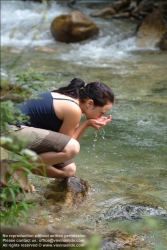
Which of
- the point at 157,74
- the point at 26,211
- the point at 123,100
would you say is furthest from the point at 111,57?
the point at 26,211

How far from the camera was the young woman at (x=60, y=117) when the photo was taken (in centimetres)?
361

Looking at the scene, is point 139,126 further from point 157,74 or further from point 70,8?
point 70,8

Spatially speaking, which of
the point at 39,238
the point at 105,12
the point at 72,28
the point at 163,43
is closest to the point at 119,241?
the point at 39,238

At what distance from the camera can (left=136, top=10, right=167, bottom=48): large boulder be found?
11980mm

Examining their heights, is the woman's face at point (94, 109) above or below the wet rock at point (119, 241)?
above

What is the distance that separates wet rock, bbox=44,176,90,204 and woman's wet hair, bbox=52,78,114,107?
2.32 feet

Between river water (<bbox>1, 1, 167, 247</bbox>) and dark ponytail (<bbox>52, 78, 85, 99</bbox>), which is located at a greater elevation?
dark ponytail (<bbox>52, 78, 85, 99</bbox>)

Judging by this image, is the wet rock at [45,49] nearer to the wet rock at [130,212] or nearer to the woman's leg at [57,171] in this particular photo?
the woman's leg at [57,171]

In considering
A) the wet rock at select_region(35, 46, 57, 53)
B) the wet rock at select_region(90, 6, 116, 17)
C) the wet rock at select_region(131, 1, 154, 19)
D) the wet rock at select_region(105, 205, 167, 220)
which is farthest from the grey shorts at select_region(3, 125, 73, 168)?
the wet rock at select_region(90, 6, 116, 17)

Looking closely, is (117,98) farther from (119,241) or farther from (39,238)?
(39,238)

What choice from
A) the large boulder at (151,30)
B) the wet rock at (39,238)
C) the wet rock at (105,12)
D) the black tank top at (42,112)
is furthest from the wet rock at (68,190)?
the wet rock at (105,12)

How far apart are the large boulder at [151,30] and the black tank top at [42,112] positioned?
849cm

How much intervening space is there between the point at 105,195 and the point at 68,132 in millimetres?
647

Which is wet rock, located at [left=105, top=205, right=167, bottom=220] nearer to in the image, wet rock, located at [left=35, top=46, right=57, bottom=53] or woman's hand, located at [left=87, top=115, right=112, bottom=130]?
woman's hand, located at [left=87, top=115, right=112, bottom=130]
